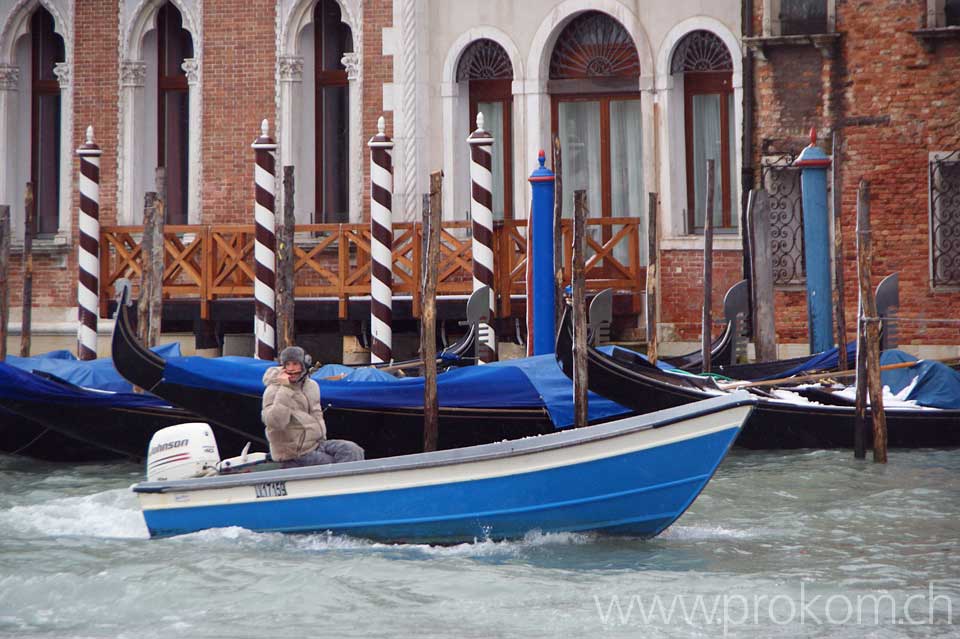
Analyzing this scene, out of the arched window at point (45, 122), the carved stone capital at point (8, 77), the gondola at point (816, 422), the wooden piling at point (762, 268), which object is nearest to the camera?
the gondola at point (816, 422)

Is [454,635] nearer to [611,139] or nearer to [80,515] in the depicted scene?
[80,515]

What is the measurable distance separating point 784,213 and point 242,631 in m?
7.43

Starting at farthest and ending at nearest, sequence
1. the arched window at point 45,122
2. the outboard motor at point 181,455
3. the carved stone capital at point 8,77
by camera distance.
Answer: the arched window at point 45,122
the carved stone capital at point 8,77
the outboard motor at point 181,455

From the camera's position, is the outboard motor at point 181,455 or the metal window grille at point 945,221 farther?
the metal window grille at point 945,221

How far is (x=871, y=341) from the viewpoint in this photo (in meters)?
9.27

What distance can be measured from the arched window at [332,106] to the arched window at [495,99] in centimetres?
111

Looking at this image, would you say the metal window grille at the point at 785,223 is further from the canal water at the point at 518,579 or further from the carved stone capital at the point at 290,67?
the carved stone capital at the point at 290,67

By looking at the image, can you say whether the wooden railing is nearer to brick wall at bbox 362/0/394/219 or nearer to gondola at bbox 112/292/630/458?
brick wall at bbox 362/0/394/219

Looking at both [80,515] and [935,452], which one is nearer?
[80,515]

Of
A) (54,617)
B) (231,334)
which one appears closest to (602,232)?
(231,334)

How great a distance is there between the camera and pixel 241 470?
7.78 m

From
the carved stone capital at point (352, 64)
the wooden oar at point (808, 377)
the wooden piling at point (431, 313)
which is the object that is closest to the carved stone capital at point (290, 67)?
the carved stone capital at point (352, 64)

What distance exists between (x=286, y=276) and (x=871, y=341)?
153 inches

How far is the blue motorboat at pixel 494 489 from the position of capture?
23.4ft
